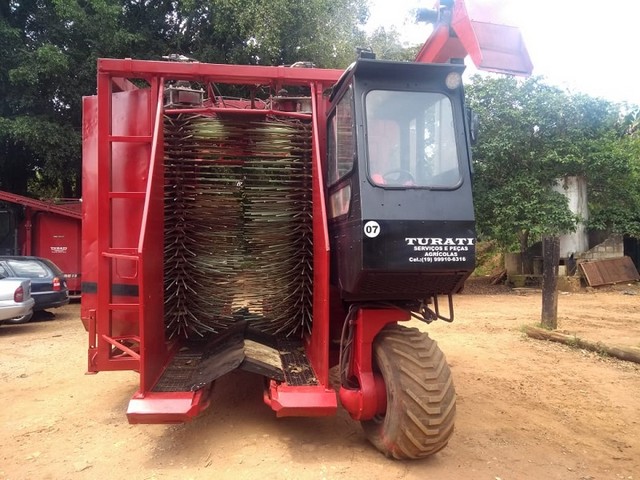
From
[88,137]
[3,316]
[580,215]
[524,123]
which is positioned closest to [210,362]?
[88,137]

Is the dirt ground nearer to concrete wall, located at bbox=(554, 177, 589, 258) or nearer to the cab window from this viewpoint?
the cab window

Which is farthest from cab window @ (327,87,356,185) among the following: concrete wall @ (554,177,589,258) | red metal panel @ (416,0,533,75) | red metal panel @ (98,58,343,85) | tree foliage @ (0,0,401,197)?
concrete wall @ (554,177,589,258)

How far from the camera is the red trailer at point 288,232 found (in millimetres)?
3686

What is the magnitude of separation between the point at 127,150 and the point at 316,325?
230 centimetres

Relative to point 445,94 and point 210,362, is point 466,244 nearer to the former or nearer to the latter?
point 445,94

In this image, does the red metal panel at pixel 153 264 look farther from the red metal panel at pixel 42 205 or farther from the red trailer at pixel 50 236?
the red trailer at pixel 50 236

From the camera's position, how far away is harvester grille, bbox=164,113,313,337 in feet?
16.6

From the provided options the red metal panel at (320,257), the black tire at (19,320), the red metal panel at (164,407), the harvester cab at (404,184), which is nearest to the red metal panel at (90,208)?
the red metal panel at (164,407)

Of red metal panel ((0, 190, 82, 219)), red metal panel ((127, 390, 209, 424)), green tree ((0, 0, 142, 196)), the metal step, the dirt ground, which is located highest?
green tree ((0, 0, 142, 196))

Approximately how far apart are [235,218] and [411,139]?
2.07 m

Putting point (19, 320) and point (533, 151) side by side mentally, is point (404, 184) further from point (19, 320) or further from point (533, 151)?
point (533, 151)

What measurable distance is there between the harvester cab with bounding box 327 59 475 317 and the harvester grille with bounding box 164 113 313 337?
3.81 feet

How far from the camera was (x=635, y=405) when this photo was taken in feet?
18.4

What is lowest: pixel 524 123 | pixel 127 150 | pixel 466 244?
pixel 466 244
